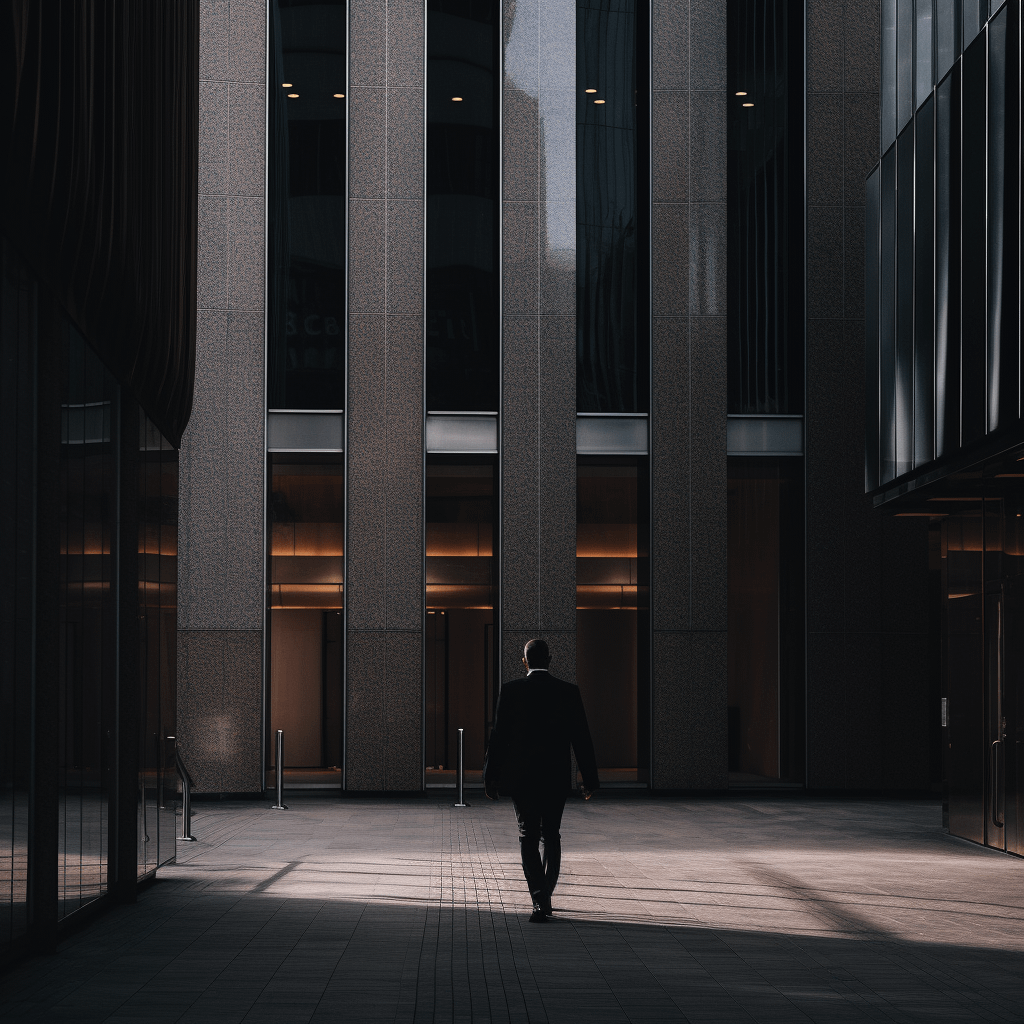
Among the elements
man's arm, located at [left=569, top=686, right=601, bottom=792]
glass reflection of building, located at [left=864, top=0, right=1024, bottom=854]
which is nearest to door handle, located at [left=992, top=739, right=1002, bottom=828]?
glass reflection of building, located at [left=864, top=0, right=1024, bottom=854]

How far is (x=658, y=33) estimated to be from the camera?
2023cm

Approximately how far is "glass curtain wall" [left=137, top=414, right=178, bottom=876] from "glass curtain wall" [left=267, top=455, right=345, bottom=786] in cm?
697

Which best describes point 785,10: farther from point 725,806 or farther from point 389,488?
point 725,806

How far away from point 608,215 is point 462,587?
5.95 m

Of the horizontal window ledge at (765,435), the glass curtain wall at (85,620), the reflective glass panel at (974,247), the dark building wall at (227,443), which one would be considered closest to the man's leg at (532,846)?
the glass curtain wall at (85,620)

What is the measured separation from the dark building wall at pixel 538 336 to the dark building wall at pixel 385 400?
→ 1.32m

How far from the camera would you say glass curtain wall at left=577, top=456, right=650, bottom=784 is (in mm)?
20047

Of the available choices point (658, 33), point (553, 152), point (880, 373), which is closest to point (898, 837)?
point (880, 373)

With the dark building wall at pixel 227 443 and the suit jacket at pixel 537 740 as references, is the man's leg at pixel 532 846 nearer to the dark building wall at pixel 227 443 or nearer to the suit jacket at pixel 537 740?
the suit jacket at pixel 537 740

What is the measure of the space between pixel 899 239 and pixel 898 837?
260 inches

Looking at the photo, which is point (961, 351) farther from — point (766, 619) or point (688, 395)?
point (766, 619)

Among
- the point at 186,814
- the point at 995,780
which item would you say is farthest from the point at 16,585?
the point at 995,780

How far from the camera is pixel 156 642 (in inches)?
449

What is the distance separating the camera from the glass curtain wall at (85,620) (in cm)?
846
